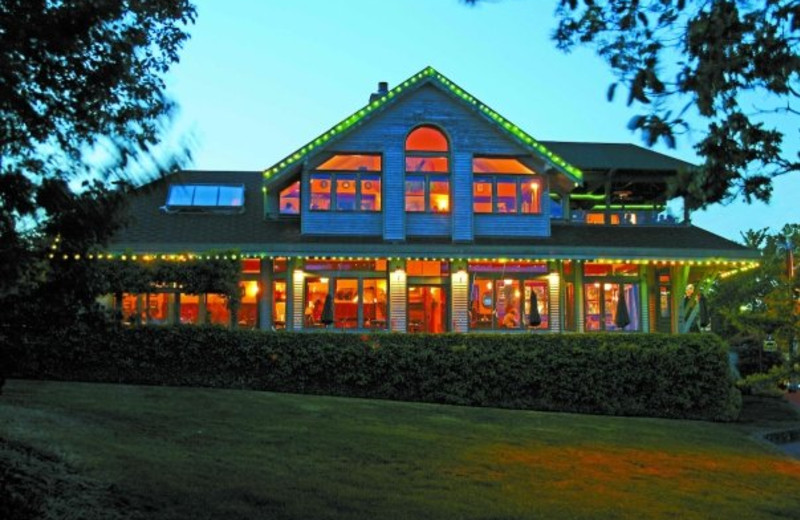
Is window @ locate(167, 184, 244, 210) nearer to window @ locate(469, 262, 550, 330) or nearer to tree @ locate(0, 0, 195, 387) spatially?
window @ locate(469, 262, 550, 330)

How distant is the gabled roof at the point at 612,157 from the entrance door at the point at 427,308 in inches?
277

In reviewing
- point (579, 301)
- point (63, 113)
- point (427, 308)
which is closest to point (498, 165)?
point (579, 301)

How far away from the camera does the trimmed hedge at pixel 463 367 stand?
17.8m

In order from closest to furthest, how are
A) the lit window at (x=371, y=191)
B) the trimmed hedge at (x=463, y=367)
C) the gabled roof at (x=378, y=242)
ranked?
the trimmed hedge at (x=463, y=367) → the gabled roof at (x=378, y=242) → the lit window at (x=371, y=191)

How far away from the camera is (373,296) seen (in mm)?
23016

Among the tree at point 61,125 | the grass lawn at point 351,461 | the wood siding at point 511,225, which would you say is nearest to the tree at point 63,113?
the tree at point 61,125

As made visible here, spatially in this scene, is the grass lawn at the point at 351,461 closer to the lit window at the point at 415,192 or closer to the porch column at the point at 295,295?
the porch column at the point at 295,295

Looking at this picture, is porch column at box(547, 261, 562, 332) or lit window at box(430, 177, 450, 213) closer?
porch column at box(547, 261, 562, 332)

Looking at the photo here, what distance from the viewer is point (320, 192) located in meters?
23.5

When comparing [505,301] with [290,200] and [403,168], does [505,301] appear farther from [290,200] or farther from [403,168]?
[290,200]

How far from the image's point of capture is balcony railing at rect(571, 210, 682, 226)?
2602cm

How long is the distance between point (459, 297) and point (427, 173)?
12.7ft

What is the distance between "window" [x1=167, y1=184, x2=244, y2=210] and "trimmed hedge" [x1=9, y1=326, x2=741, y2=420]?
309 inches

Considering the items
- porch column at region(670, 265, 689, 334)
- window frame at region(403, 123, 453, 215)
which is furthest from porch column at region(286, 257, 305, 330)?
porch column at region(670, 265, 689, 334)
